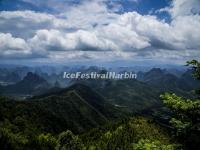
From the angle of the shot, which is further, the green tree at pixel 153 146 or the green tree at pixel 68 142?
the green tree at pixel 68 142

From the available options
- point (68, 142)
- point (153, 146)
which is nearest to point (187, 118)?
point (153, 146)

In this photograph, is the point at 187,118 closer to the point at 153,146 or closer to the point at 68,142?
the point at 153,146

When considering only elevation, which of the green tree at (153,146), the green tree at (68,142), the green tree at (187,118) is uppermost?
the green tree at (187,118)

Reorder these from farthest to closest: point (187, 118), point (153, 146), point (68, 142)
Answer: point (68, 142) → point (187, 118) → point (153, 146)

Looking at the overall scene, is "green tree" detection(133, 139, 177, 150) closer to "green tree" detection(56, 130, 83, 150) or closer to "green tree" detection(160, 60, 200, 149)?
"green tree" detection(160, 60, 200, 149)

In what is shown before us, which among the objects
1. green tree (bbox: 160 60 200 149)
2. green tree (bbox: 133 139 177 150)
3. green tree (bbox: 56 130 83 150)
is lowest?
green tree (bbox: 56 130 83 150)

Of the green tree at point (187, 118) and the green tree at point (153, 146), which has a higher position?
the green tree at point (187, 118)

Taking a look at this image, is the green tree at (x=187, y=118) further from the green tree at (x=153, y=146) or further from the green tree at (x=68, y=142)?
the green tree at (x=68, y=142)

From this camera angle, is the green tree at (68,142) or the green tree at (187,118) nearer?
the green tree at (187,118)

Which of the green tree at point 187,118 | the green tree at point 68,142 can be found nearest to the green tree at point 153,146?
the green tree at point 187,118

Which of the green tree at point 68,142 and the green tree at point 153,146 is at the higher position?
the green tree at point 153,146

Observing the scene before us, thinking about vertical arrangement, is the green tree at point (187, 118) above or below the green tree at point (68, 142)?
above

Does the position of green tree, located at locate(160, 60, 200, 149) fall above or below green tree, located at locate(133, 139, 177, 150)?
above

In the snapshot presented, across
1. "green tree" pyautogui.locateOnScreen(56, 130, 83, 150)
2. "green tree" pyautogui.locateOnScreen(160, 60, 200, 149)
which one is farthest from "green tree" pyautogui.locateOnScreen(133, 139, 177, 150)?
"green tree" pyautogui.locateOnScreen(56, 130, 83, 150)
